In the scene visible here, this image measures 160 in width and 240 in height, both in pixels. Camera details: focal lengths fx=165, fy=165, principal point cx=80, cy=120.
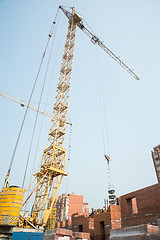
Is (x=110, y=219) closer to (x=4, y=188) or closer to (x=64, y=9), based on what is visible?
(x=4, y=188)

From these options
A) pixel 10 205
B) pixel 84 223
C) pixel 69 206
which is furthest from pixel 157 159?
pixel 10 205

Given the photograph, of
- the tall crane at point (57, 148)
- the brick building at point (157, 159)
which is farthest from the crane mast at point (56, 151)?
the brick building at point (157, 159)

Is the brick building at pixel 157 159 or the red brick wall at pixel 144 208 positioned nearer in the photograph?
the red brick wall at pixel 144 208

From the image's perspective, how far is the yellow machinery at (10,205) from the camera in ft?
33.6

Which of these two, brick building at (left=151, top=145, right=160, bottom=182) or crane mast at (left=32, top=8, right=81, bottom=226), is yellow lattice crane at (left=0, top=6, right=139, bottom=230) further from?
brick building at (left=151, top=145, right=160, bottom=182)

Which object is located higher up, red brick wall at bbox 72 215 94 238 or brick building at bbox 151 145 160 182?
brick building at bbox 151 145 160 182

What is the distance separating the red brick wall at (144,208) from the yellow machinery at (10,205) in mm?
8945

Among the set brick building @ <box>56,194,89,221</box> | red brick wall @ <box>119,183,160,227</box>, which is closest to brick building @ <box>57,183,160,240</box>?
red brick wall @ <box>119,183,160,227</box>

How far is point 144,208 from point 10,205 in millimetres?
9942

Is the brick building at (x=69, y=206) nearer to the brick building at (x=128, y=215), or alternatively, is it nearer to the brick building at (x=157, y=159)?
the brick building at (x=157, y=159)

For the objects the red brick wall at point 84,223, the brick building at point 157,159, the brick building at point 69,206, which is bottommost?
the red brick wall at point 84,223

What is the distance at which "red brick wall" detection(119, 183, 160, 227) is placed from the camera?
40.1 ft

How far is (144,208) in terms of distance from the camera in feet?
42.6

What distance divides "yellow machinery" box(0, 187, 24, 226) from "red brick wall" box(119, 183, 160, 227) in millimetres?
8945
